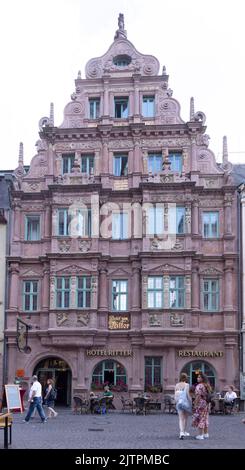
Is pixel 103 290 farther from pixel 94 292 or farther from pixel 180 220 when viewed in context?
pixel 180 220

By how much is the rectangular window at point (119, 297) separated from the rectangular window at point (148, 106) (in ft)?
29.7

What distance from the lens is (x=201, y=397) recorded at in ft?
A: 61.0

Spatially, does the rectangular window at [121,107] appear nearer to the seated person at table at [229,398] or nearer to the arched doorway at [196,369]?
the arched doorway at [196,369]

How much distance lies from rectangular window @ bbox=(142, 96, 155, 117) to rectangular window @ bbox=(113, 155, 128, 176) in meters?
2.59

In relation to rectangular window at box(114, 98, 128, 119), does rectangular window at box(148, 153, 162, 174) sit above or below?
below

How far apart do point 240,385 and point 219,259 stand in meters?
6.27

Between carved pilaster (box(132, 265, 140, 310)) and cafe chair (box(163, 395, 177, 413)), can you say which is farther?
carved pilaster (box(132, 265, 140, 310))

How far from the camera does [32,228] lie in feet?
126

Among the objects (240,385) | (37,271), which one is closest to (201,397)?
(240,385)

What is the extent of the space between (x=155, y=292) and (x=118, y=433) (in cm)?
1521

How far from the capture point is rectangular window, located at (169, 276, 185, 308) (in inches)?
1422

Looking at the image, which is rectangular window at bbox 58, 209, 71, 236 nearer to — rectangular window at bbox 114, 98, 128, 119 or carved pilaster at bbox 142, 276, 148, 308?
carved pilaster at bbox 142, 276, 148, 308

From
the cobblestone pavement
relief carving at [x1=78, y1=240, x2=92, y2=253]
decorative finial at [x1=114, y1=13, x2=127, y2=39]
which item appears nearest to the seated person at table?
the cobblestone pavement

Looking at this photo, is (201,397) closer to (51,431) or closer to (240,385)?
(51,431)
